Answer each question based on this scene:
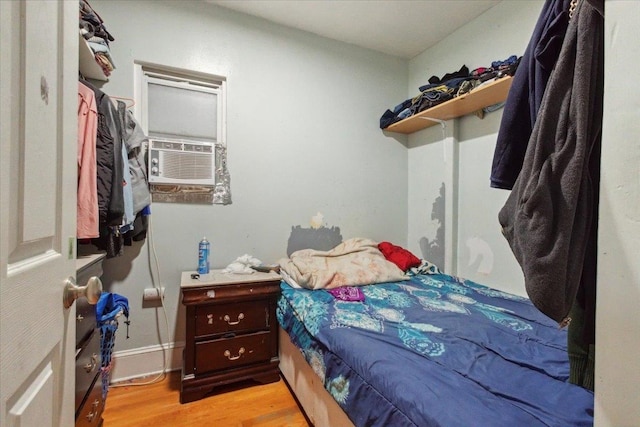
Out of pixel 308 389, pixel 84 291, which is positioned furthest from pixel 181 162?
pixel 308 389

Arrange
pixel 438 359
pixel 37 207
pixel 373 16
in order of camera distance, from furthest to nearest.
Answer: pixel 373 16, pixel 438 359, pixel 37 207

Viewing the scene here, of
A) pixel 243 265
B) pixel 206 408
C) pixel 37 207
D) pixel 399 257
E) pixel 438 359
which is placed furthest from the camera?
pixel 399 257

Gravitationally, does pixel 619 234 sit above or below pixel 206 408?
above

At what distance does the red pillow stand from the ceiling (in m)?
1.90

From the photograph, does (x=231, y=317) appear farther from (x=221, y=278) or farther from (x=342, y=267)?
(x=342, y=267)

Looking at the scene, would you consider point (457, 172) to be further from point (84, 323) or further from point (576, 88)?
point (84, 323)

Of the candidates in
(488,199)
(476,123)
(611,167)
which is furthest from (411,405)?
(476,123)

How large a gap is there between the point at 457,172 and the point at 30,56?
2595 millimetres

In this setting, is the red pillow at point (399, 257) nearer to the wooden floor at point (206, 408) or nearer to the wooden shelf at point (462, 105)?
the wooden shelf at point (462, 105)

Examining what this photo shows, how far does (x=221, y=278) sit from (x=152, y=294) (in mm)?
559

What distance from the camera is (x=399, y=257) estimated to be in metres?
2.42

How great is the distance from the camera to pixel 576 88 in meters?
0.50

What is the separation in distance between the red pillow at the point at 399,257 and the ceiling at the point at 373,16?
1.90m

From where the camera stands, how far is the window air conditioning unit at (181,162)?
1.97 m
